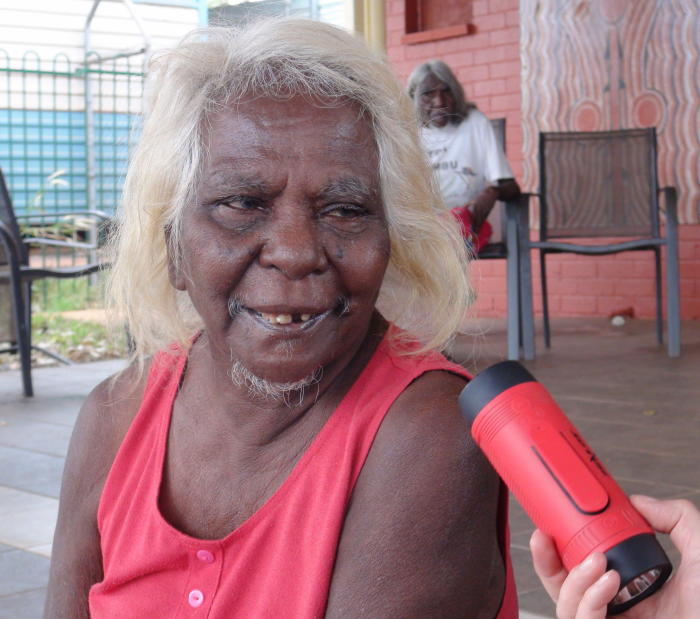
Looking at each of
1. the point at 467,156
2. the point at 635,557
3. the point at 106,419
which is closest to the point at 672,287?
the point at 467,156

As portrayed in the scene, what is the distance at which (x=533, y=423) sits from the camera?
1.17m

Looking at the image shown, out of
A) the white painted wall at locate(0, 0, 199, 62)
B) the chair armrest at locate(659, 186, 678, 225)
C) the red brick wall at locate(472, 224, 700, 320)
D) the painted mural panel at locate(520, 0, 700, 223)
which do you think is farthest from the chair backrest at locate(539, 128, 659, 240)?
the white painted wall at locate(0, 0, 199, 62)

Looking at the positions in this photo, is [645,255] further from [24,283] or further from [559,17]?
[24,283]

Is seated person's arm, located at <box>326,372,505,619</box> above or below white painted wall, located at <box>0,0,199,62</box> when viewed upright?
below

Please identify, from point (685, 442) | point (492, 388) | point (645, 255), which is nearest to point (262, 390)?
point (492, 388)

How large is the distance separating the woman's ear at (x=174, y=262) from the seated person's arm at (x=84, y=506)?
208mm

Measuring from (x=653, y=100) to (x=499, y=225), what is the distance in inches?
81.0

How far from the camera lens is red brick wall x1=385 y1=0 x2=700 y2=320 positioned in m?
8.23

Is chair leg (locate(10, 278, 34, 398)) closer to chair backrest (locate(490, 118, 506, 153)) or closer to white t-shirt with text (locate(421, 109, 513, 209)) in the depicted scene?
white t-shirt with text (locate(421, 109, 513, 209))

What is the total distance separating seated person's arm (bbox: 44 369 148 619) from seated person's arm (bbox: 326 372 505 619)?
0.45 m

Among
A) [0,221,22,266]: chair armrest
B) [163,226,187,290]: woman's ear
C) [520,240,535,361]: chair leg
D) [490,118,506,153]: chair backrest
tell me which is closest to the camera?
[163,226,187,290]: woman's ear

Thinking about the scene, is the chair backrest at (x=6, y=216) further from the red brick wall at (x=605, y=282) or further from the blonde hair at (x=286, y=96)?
the blonde hair at (x=286, y=96)

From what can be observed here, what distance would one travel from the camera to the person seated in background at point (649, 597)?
1120mm

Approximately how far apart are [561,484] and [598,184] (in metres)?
5.99
